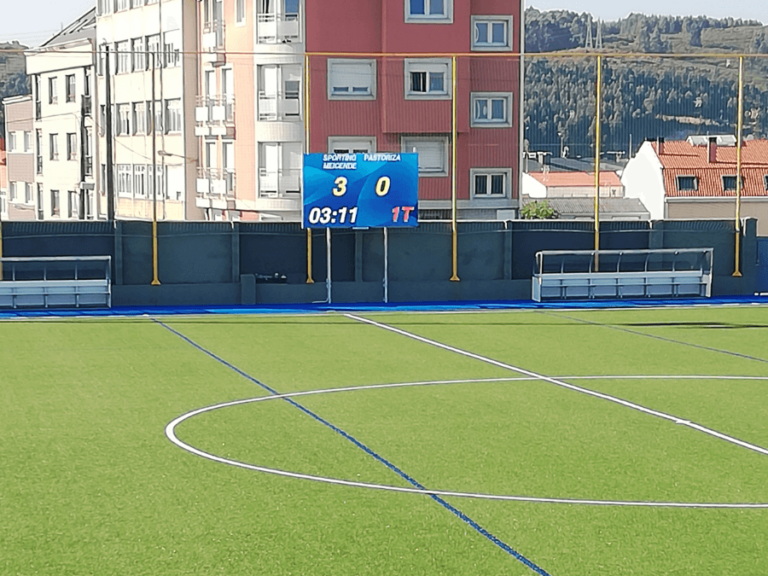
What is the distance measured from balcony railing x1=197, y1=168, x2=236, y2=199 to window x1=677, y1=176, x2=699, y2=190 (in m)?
39.4

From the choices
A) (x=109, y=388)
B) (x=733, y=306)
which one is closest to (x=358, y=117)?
(x=733, y=306)

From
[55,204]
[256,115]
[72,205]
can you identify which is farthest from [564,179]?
[256,115]

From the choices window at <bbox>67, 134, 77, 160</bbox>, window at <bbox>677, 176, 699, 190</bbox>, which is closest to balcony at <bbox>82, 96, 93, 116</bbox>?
window at <bbox>67, 134, 77, 160</bbox>

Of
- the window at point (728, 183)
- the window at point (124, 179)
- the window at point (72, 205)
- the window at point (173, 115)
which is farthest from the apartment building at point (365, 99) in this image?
the window at point (728, 183)

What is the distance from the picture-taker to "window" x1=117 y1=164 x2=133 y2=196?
53.0m

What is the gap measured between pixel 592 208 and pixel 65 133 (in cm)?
4116

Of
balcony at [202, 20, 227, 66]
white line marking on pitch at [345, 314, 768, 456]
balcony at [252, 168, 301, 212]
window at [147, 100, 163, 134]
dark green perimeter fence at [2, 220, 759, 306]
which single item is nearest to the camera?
white line marking on pitch at [345, 314, 768, 456]

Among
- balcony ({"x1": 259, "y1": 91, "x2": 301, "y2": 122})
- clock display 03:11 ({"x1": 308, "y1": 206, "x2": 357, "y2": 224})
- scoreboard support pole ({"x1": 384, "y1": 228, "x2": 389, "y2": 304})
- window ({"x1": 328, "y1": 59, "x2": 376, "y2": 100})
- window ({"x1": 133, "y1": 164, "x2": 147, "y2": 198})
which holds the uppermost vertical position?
window ({"x1": 328, "y1": 59, "x2": 376, "y2": 100})

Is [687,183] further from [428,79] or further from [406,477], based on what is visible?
[406,477]

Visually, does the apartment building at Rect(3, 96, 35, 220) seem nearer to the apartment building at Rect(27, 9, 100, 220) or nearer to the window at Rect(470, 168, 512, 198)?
the apartment building at Rect(27, 9, 100, 220)

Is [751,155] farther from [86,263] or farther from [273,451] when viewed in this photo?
[273,451]

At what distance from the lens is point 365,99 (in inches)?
1802

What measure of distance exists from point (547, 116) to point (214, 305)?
2498 inches

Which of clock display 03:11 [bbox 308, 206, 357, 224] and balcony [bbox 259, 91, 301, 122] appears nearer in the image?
clock display 03:11 [bbox 308, 206, 357, 224]
